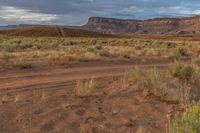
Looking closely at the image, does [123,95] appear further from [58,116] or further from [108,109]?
[58,116]

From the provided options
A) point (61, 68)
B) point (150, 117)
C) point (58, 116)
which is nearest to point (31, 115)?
point (58, 116)

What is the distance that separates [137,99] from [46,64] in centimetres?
936

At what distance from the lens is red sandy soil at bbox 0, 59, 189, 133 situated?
8.26 meters

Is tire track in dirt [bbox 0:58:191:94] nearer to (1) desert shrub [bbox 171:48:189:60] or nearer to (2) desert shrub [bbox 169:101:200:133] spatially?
(2) desert shrub [bbox 169:101:200:133]

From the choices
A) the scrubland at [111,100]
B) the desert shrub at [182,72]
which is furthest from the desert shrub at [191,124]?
the desert shrub at [182,72]

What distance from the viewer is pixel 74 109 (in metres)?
9.46

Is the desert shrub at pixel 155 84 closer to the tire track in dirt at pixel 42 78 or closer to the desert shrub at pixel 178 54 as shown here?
the tire track in dirt at pixel 42 78

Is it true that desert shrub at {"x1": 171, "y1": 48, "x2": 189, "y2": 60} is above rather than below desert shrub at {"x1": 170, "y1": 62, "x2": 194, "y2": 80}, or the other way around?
below

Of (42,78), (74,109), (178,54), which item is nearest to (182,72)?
(42,78)

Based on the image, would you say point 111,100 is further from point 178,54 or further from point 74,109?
point 178,54

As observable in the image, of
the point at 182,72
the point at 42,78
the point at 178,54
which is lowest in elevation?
the point at 178,54

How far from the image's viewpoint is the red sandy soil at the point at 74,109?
27.1 feet

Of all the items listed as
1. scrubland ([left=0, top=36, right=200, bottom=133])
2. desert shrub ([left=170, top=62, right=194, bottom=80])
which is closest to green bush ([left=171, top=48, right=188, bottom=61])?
desert shrub ([left=170, top=62, right=194, bottom=80])

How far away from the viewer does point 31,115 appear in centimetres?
881
